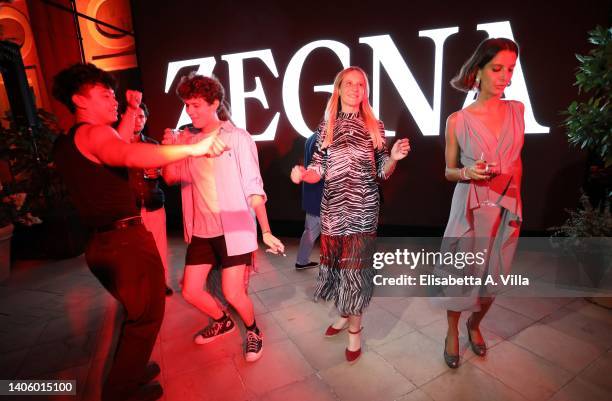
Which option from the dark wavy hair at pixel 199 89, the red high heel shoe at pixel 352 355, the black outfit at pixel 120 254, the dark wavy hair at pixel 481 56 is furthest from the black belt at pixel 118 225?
the dark wavy hair at pixel 481 56

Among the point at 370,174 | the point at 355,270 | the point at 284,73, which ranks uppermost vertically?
the point at 284,73

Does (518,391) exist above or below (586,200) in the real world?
below

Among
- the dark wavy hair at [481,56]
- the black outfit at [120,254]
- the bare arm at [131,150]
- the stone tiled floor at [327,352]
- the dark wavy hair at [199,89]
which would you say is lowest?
the stone tiled floor at [327,352]

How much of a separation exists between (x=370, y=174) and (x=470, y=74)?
86 centimetres

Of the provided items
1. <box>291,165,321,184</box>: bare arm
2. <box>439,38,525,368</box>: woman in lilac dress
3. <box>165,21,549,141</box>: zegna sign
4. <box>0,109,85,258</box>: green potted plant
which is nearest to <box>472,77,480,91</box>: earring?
<box>439,38,525,368</box>: woman in lilac dress

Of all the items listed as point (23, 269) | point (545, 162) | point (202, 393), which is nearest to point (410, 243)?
point (545, 162)

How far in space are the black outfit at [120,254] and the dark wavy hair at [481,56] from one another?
6.79 feet

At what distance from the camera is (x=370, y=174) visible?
209 cm

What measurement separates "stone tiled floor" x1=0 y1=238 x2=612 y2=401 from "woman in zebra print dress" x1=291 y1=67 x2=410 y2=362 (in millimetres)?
491

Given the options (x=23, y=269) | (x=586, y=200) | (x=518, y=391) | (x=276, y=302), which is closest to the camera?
(x=518, y=391)

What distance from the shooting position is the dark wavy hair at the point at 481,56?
69.5 inches

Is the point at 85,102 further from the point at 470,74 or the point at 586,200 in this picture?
the point at 586,200

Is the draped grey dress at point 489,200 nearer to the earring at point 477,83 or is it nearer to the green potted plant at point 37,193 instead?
the earring at point 477,83

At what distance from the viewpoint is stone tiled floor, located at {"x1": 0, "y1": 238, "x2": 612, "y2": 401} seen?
1984 millimetres
